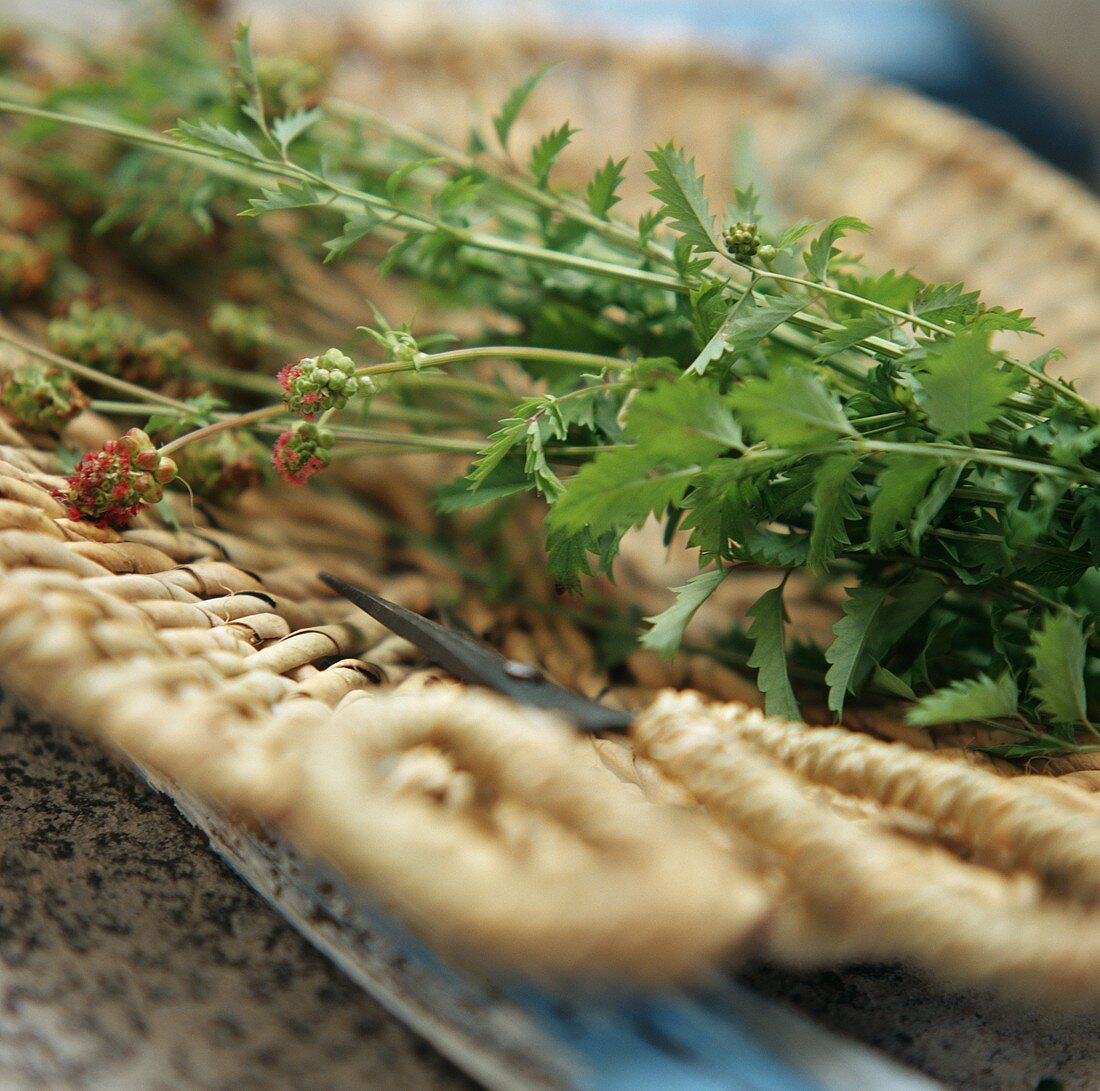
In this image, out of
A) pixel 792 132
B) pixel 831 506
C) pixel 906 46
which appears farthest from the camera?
pixel 906 46

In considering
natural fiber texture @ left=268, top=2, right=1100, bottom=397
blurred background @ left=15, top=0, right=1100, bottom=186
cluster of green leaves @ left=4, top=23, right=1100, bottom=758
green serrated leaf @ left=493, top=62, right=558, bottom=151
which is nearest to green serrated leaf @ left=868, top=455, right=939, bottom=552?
cluster of green leaves @ left=4, top=23, right=1100, bottom=758

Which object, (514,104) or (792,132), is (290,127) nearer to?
(514,104)

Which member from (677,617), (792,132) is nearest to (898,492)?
(677,617)

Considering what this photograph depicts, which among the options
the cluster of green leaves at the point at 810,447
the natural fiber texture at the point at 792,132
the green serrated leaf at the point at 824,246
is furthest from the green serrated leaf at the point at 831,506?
the natural fiber texture at the point at 792,132

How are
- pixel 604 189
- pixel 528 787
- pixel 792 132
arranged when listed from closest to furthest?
pixel 528 787
pixel 604 189
pixel 792 132

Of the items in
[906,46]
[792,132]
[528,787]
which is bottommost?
[528,787]

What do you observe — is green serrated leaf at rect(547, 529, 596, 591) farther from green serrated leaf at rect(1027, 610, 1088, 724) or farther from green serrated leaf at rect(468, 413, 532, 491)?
green serrated leaf at rect(1027, 610, 1088, 724)
